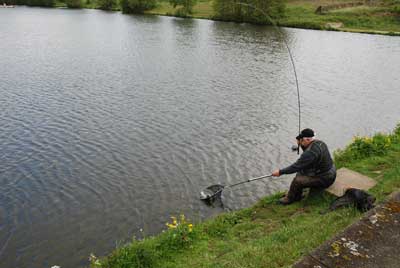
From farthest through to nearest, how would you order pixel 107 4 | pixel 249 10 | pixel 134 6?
1. pixel 107 4
2. pixel 134 6
3. pixel 249 10

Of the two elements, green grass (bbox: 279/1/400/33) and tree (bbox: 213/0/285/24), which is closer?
green grass (bbox: 279/1/400/33)

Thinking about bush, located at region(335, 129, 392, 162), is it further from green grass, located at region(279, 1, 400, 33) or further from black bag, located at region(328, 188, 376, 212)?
green grass, located at region(279, 1, 400, 33)

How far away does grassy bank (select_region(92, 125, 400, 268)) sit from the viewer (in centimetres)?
640

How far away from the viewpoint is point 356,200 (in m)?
7.71

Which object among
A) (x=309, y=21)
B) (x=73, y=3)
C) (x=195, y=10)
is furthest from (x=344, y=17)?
(x=73, y=3)

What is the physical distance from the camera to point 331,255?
4066 mm

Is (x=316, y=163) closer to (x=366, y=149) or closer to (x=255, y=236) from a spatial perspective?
→ (x=255, y=236)

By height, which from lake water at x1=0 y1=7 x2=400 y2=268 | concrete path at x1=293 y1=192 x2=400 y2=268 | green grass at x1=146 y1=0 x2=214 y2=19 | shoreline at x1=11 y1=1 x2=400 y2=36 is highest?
green grass at x1=146 y1=0 x2=214 y2=19

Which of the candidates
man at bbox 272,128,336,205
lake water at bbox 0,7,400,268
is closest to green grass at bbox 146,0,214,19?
lake water at bbox 0,7,400,268

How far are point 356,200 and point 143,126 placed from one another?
13.0 meters

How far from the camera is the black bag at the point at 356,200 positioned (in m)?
7.42

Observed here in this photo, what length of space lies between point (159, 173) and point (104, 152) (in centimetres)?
326

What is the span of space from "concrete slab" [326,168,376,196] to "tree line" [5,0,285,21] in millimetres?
50643

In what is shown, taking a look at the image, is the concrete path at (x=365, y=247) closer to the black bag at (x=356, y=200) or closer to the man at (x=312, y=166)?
the black bag at (x=356, y=200)
